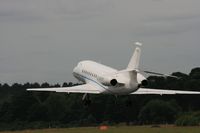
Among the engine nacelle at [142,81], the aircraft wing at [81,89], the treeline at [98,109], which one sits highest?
the engine nacelle at [142,81]

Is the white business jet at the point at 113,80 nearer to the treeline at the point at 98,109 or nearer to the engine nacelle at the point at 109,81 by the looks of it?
the engine nacelle at the point at 109,81

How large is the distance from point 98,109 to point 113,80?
54485 mm

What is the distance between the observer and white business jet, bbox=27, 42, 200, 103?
100875 millimetres

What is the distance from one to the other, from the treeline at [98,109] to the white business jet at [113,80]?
22621 mm

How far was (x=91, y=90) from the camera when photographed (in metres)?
108

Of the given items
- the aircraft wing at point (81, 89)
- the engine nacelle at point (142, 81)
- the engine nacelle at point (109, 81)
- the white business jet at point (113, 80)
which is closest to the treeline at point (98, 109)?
the white business jet at point (113, 80)

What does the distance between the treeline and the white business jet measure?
22.6 m

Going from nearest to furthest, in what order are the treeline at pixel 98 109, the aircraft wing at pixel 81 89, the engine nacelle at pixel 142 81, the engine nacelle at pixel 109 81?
1. the engine nacelle at pixel 142 81
2. the engine nacelle at pixel 109 81
3. the aircraft wing at pixel 81 89
4. the treeline at pixel 98 109

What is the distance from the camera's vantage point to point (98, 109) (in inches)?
6147

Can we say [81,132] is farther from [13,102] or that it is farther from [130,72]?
[13,102]

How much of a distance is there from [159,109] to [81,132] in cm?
5298

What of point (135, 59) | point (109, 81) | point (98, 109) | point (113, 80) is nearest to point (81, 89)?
point (109, 81)

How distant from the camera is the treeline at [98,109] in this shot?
141 meters

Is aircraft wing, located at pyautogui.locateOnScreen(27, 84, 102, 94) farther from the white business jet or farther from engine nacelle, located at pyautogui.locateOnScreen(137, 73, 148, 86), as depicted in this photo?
engine nacelle, located at pyautogui.locateOnScreen(137, 73, 148, 86)
